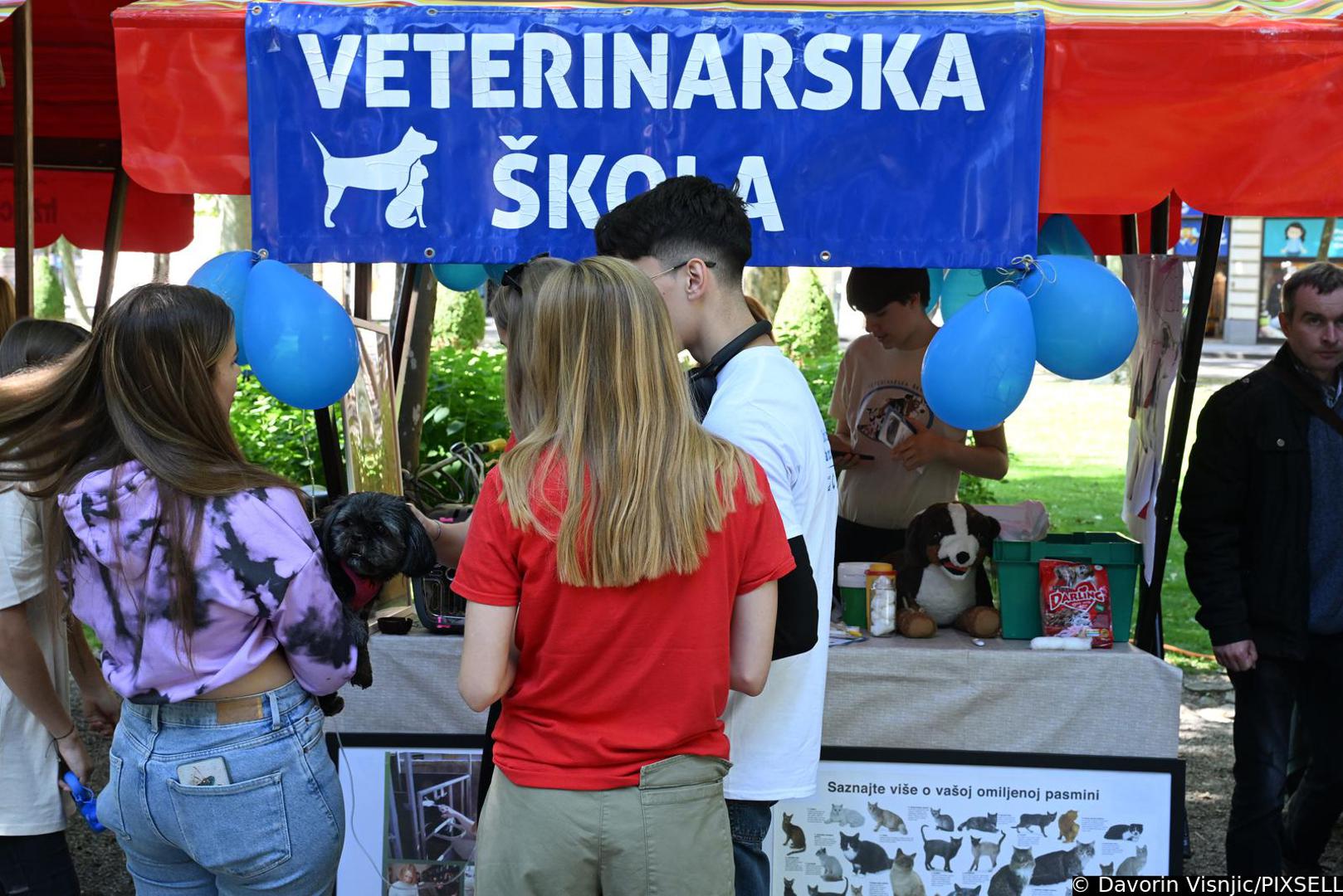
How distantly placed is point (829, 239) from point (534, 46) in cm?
77

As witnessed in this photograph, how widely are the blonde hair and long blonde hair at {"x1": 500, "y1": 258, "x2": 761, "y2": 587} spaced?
0.24ft

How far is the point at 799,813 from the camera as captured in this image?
9.98 ft

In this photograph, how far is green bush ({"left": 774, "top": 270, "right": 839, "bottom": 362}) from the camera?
14.9m

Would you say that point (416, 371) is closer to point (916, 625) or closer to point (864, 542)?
point (864, 542)

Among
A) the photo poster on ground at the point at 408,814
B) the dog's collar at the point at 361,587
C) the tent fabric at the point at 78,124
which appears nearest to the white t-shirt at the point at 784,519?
the dog's collar at the point at 361,587

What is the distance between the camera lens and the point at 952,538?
318 centimetres

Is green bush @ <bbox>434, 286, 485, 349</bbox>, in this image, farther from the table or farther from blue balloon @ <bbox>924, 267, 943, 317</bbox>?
the table

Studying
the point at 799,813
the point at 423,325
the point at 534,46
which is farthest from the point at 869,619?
the point at 423,325

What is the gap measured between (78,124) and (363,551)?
4198 millimetres

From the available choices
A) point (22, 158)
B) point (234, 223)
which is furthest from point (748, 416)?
point (234, 223)

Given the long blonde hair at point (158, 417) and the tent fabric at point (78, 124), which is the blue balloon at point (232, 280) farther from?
the tent fabric at point (78, 124)

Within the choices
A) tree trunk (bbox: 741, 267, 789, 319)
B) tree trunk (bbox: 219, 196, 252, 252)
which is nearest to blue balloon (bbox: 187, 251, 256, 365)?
tree trunk (bbox: 219, 196, 252, 252)

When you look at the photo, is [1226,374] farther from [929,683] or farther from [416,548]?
[416,548]

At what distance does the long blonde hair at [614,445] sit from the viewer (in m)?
1.75
